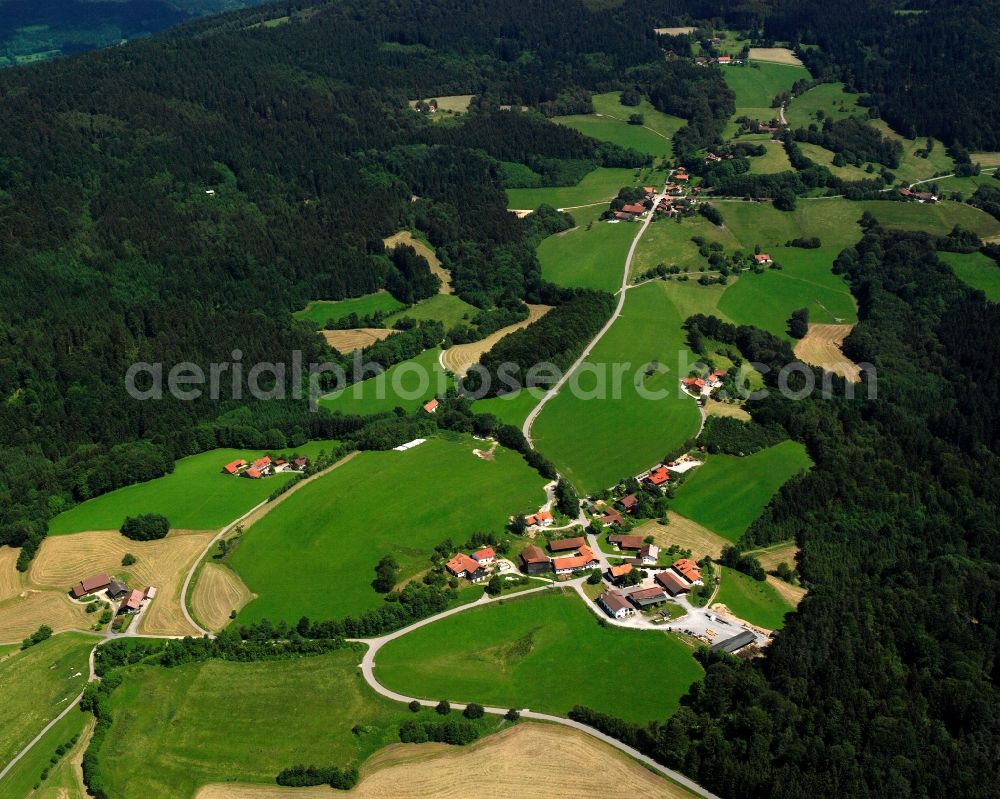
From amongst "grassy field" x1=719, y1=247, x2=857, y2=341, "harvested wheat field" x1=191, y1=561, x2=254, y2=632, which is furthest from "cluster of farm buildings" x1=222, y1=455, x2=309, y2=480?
"grassy field" x1=719, y1=247, x2=857, y2=341

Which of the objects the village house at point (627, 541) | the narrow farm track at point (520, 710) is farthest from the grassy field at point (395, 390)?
the narrow farm track at point (520, 710)

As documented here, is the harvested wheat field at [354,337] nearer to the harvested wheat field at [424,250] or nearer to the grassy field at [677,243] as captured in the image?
the harvested wheat field at [424,250]

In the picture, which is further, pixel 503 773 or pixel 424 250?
pixel 424 250

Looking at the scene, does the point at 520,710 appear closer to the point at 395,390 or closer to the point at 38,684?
the point at 38,684

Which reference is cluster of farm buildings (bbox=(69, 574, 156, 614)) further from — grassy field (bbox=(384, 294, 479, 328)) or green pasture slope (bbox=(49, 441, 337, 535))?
grassy field (bbox=(384, 294, 479, 328))

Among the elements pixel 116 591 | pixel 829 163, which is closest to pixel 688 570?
pixel 116 591

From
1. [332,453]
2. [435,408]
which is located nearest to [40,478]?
[332,453]
